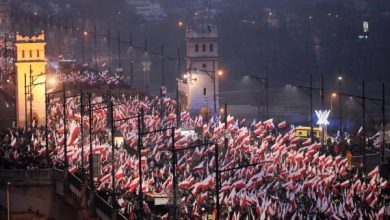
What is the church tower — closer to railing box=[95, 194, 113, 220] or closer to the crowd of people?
the crowd of people

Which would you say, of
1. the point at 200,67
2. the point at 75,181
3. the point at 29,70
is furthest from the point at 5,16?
the point at 75,181

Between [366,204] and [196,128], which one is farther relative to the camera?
[196,128]

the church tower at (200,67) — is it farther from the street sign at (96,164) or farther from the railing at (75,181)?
the street sign at (96,164)

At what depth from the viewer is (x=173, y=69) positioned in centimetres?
15862

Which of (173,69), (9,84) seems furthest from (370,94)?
(9,84)

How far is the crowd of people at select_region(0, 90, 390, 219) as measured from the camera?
39.9m

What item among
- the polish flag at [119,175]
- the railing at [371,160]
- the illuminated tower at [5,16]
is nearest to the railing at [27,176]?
the polish flag at [119,175]

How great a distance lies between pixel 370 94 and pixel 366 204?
10748cm

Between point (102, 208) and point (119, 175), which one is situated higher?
point (119, 175)

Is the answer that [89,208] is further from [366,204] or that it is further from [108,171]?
[366,204]

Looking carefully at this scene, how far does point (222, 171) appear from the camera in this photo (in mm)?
35531

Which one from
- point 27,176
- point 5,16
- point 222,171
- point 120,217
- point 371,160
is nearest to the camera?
point 222,171

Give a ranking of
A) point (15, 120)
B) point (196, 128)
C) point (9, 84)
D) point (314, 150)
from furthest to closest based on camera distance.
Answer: point (9, 84) → point (15, 120) → point (196, 128) → point (314, 150)

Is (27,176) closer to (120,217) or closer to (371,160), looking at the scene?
(120,217)
